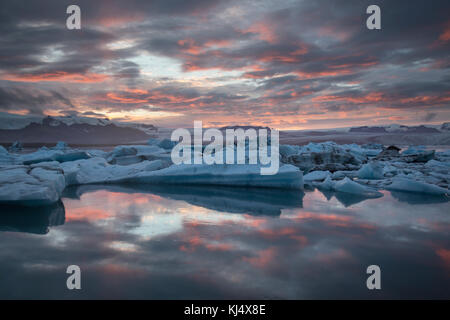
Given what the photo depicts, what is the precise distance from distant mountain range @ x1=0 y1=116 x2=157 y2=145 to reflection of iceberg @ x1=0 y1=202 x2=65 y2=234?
79.5 m

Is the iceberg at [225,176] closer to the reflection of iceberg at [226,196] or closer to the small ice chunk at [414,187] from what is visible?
the reflection of iceberg at [226,196]

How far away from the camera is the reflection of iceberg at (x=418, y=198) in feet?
15.8

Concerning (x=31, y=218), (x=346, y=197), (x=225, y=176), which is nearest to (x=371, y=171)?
(x=346, y=197)

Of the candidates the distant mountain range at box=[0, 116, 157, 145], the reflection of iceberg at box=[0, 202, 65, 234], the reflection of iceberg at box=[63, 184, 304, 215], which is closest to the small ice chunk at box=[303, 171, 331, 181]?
the reflection of iceberg at box=[63, 184, 304, 215]

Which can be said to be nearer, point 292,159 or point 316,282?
point 316,282

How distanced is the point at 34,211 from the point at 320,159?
8.15 m

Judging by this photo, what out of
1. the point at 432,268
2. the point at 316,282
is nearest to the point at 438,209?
the point at 432,268

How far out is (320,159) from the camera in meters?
9.58

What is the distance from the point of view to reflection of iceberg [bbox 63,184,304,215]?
172 inches

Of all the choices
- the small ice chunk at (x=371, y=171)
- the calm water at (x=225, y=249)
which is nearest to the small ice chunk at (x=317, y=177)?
the small ice chunk at (x=371, y=171)

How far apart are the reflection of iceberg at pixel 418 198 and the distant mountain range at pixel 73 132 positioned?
80613mm
